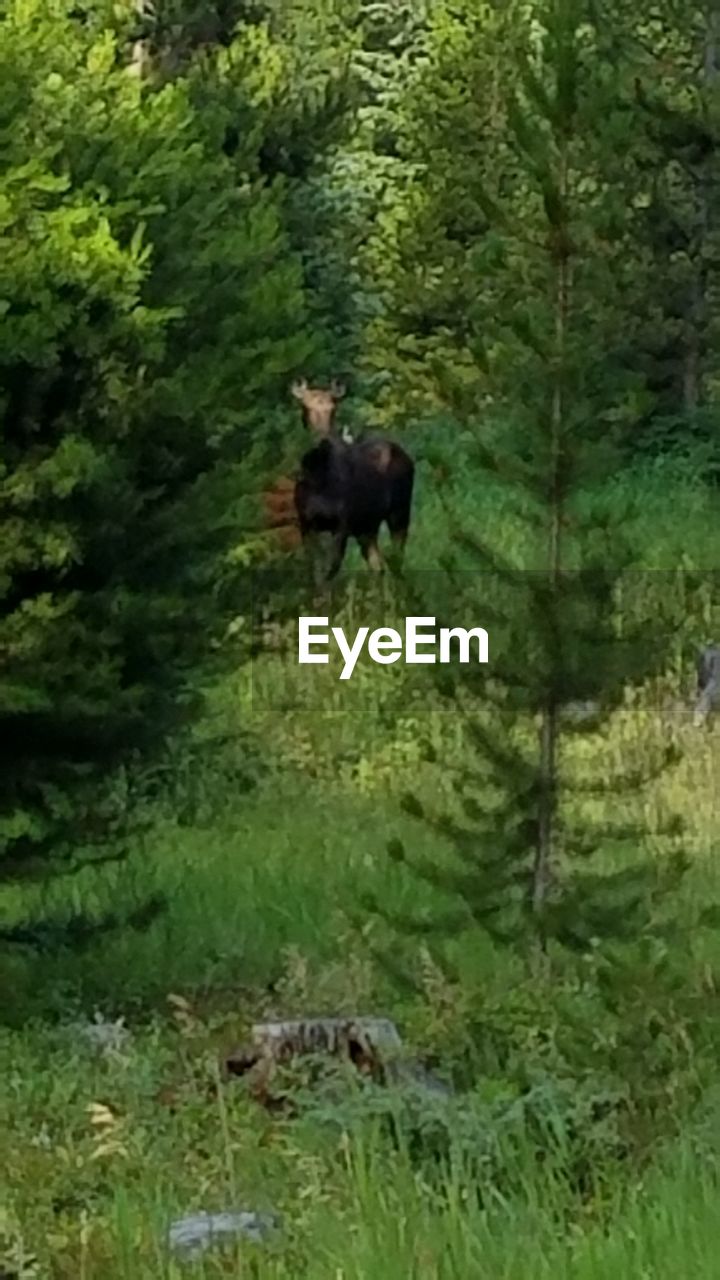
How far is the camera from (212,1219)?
5.12 m

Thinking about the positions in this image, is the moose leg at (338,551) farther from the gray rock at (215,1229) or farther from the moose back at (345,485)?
the gray rock at (215,1229)

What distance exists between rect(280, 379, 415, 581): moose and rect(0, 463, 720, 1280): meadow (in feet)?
23.9

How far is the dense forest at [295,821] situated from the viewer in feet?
17.4

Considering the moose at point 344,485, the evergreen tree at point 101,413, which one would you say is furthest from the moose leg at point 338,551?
the evergreen tree at point 101,413

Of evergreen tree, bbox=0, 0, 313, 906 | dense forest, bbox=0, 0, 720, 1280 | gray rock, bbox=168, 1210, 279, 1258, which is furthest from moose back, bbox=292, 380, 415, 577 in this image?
gray rock, bbox=168, 1210, 279, 1258

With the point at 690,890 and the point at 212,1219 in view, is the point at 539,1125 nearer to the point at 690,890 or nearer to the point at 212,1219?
the point at 212,1219

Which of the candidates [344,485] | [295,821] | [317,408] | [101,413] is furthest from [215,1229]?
[317,408]

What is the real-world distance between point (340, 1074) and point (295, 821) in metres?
4.52

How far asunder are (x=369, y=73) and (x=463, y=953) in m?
32.7

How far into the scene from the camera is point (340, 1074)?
20.8 ft

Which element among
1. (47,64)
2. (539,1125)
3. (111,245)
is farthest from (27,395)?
(539,1125)

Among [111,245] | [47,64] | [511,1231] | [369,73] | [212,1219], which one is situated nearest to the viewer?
[511,1231]

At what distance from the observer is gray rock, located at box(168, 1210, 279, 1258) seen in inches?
195

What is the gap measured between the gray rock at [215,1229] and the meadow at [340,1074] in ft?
0.14
